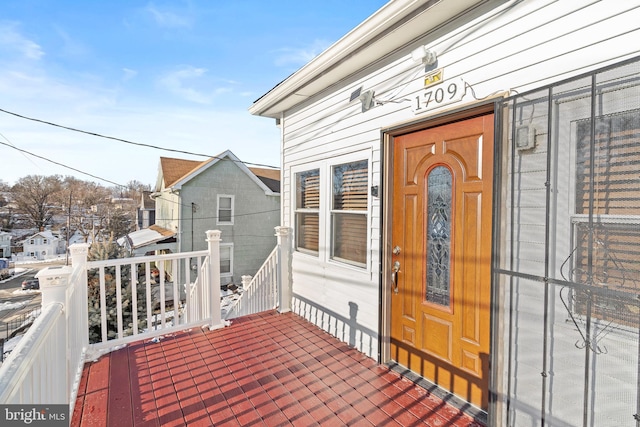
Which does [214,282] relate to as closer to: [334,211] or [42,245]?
[334,211]

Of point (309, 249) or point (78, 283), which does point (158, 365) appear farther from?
point (309, 249)

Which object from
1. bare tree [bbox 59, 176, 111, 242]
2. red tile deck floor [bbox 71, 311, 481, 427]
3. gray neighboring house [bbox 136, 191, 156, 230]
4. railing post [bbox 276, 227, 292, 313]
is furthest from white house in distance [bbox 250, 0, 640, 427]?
bare tree [bbox 59, 176, 111, 242]

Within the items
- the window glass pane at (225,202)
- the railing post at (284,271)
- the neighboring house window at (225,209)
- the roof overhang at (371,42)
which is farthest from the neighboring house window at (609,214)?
the window glass pane at (225,202)

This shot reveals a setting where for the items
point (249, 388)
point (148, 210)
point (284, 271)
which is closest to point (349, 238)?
point (284, 271)

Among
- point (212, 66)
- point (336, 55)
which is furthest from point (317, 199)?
point (212, 66)

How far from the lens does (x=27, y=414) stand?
107 centimetres

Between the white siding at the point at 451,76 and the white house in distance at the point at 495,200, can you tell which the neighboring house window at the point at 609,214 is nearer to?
the white house in distance at the point at 495,200

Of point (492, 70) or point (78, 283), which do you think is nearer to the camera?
point (492, 70)

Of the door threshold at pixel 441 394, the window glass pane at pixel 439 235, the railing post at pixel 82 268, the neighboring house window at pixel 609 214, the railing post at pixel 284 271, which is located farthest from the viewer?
the railing post at pixel 284 271

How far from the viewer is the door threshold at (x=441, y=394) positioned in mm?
2016

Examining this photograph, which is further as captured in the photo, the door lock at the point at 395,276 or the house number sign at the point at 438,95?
the door lock at the point at 395,276

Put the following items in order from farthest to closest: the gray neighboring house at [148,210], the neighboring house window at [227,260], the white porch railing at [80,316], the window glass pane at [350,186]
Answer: the gray neighboring house at [148,210] → the neighboring house window at [227,260] → the window glass pane at [350,186] → the white porch railing at [80,316]

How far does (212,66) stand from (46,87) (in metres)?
5.19

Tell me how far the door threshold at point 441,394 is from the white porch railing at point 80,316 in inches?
78.3
